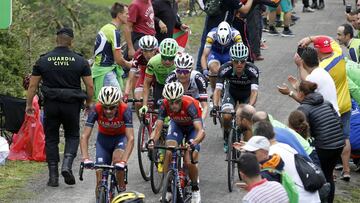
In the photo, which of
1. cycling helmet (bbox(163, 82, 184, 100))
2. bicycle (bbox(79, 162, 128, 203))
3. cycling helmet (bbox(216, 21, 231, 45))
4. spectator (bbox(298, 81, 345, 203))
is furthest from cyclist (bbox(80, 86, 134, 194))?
cycling helmet (bbox(216, 21, 231, 45))

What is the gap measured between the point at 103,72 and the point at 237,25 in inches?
181

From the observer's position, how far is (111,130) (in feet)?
38.7

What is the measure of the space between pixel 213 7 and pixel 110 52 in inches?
161

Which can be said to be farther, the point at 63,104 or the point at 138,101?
the point at 138,101

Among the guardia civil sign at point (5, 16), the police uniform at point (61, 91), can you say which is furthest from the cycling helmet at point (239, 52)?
the guardia civil sign at point (5, 16)

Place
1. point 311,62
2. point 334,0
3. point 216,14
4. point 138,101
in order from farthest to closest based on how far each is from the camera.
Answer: point 334,0
point 216,14
point 138,101
point 311,62

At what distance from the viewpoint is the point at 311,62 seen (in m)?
12.2

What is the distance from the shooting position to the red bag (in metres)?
14.3

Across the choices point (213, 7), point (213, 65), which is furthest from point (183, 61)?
point (213, 7)

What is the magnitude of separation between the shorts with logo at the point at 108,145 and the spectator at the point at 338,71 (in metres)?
3.15

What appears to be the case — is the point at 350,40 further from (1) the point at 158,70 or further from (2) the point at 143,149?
(2) the point at 143,149

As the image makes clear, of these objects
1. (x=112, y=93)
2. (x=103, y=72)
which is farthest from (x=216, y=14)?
(x=112, y=93)

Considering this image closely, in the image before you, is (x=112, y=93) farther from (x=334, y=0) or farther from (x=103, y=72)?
(x=334, y=0)

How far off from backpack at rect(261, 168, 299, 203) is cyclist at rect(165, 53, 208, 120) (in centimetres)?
404
